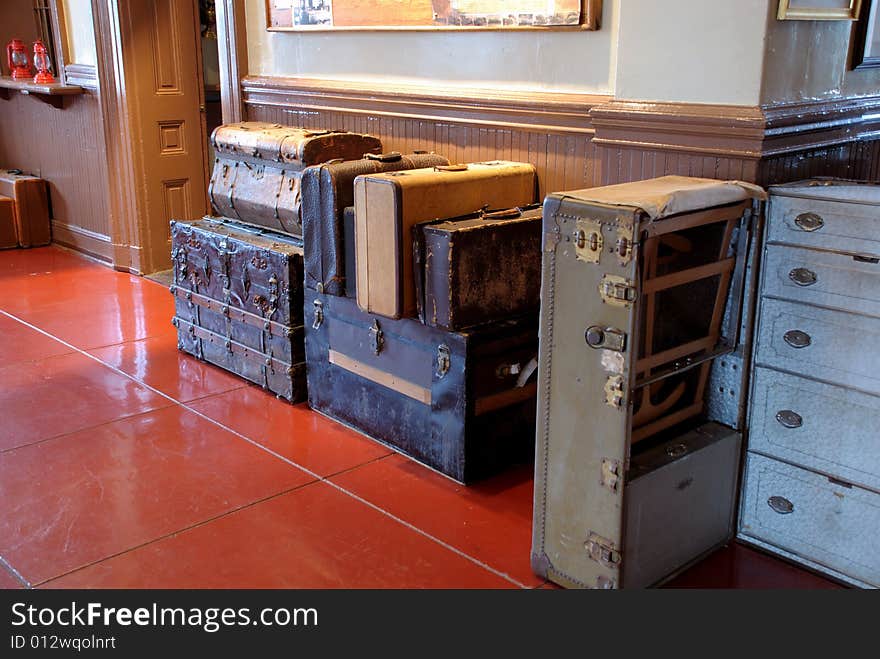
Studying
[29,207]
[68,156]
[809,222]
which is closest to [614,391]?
[809,222]

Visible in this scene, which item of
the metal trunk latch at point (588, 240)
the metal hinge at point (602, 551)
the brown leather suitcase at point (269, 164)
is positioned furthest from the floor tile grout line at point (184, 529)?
the metal trunk latch at point (588, 240)

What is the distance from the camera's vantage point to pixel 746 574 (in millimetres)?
2709

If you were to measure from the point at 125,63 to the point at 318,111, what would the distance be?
1.97m

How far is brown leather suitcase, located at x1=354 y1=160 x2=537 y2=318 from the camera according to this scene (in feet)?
10.5

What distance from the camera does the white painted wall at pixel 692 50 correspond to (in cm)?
273

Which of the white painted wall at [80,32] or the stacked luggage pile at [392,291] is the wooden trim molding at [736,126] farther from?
the white painted wall at [80,32]

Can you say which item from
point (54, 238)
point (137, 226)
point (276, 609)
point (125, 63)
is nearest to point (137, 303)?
point (137, 226)

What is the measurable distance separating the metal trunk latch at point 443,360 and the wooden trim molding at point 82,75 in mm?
4230

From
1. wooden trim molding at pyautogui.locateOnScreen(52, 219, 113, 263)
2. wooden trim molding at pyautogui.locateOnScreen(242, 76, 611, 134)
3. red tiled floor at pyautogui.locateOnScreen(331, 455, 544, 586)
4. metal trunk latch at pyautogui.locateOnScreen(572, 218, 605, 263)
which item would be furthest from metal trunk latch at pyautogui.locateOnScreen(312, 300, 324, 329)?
wooden trim molding at pyautogui.locateOnScreen(52, 219, 113, 263)

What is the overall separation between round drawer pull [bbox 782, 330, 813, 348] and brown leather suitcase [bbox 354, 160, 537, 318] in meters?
1.32

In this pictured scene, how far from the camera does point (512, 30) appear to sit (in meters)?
3.67

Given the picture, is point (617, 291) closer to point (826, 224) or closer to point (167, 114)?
point (826, 224)

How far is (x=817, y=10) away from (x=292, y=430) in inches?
99.6

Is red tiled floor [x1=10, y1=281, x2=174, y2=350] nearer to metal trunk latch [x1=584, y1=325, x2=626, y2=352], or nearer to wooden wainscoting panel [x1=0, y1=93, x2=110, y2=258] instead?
wooden wainscoting panel [x1=0, y1=93, x2=110, y2=258]
